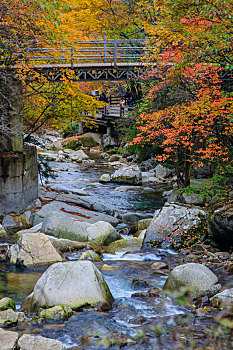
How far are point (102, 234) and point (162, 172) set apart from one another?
12543 millimetres

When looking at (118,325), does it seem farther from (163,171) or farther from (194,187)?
(163,171)

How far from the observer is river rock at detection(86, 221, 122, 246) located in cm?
1051

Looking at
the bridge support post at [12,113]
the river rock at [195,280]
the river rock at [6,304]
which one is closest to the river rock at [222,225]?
the river rock at [195,280]

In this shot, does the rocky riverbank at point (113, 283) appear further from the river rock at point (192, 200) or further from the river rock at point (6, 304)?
the river rock at point (192, 200)

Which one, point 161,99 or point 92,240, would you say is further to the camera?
point 161,99

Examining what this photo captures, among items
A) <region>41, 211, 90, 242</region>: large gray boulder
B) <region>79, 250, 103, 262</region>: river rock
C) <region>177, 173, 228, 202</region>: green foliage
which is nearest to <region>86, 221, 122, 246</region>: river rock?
<region>41, 211, 90, 242</region>: large gray boulder

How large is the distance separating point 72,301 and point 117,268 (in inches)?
98.3

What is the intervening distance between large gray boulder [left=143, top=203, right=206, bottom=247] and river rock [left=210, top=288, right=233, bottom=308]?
3.96 metres

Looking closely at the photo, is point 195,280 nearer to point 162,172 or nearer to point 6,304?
point 6,304

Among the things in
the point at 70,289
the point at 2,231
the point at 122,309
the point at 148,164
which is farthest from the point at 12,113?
the point at 148,164

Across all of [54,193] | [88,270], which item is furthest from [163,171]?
[88,270]

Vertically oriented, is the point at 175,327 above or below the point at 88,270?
below

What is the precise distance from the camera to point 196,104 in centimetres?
1058

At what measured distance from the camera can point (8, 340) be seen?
4.59 meters
